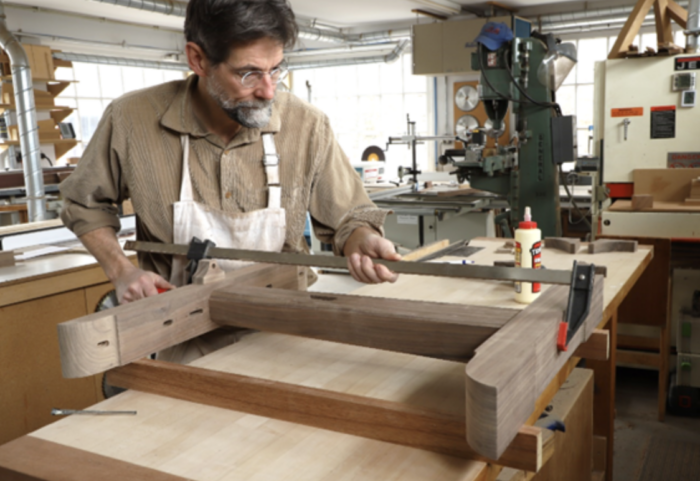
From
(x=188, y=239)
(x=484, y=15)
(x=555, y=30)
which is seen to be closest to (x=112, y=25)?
(x=484, y=15)

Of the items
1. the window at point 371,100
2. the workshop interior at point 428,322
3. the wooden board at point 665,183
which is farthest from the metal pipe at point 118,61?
the wooden board at point 665,183

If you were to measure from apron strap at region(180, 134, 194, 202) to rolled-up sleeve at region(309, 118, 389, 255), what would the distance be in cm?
28

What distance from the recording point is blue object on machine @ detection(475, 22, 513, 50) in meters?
3.19

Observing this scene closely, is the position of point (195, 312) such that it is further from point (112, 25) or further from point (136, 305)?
point (112, 25)

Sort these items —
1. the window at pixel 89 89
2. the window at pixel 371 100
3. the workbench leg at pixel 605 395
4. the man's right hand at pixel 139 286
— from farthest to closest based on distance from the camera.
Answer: the window at pixel 371 100, the window at pixel 89 89, the workbench leg at pixel 605 395, the man's right hand at pixel 139 286

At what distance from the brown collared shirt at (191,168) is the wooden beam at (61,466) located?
649 millimetres

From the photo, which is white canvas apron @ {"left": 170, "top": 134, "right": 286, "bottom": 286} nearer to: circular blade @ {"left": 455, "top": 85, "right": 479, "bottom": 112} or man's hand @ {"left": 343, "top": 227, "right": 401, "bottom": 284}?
man's hand @ {"left": 343, "top": 227, "right": 401, "bottom": 284}

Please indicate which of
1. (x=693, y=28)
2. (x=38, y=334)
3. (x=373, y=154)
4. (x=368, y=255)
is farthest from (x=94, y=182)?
→ (x=373, y=154)

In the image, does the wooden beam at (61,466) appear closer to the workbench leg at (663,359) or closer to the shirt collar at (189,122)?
the shirt collar at (189,122)

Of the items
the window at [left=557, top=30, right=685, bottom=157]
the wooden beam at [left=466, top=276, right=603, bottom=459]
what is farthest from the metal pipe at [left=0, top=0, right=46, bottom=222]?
the window at [left=557, top=30, right=685, bottom=157]

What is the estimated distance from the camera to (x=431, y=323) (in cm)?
93

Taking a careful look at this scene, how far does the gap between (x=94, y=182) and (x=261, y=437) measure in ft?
2.64

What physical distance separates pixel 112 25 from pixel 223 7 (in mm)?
8199

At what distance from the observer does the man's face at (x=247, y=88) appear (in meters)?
1.24
